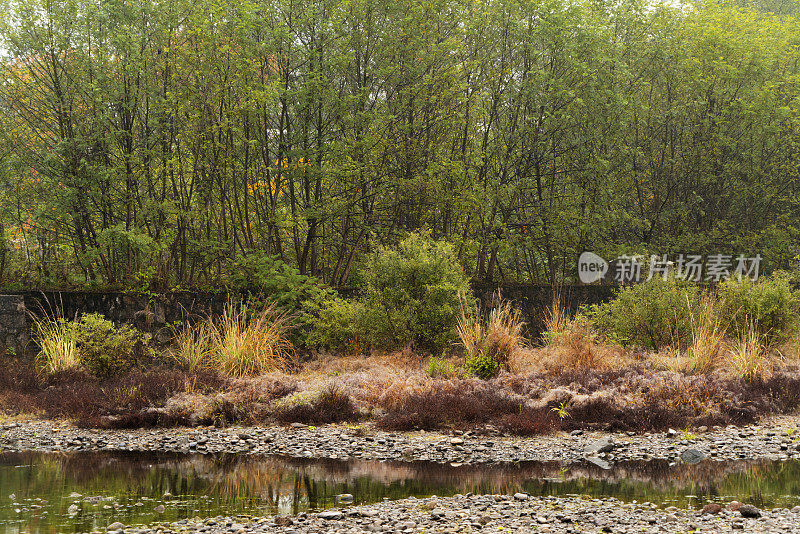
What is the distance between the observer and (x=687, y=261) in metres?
16.8

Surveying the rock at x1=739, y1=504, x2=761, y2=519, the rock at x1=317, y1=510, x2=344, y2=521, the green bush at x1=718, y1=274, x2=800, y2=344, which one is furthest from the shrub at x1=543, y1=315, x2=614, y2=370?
the rock at x1=317, y1=510, x2=344, y2=521

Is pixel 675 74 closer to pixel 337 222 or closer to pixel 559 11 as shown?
pixel 559 11

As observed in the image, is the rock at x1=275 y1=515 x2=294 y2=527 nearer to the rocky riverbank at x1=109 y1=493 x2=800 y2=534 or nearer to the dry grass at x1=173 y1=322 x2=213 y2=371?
the rocky riverbank at x1=109 y1=493 x2=800 y2=534

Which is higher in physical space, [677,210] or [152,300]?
[677,210]

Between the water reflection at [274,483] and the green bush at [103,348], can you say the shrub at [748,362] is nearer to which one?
the water reflection at [274,483]

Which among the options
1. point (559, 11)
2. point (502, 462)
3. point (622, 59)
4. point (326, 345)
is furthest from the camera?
point (622, 59)

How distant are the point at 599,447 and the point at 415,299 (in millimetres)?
4791

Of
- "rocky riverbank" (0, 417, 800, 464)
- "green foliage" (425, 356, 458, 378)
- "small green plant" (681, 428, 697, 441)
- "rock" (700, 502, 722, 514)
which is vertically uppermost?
"green foliage" (425, 356, 458, 378)

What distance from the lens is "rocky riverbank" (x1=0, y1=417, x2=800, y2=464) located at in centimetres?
770

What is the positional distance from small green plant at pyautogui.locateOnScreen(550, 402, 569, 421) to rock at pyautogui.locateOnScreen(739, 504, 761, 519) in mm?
3529

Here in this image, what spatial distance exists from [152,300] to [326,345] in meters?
3.20

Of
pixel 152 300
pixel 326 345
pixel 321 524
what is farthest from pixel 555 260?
pixel 321 524

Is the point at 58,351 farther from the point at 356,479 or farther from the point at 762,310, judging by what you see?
the point at 762,310

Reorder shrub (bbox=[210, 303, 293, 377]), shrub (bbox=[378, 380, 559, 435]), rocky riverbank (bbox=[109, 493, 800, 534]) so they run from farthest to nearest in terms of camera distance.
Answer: shrub (bbox=[210, 303, 293, 377])
shrub (bbox=[378, 380, 559, 435])
rocky riverbank (bbox=[109, 493, 800, 534])
